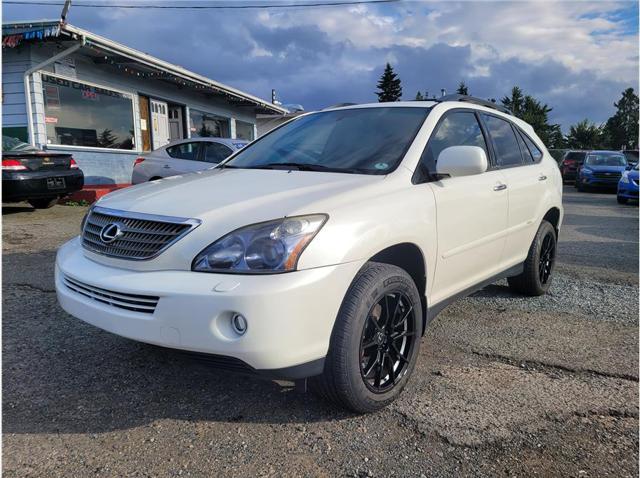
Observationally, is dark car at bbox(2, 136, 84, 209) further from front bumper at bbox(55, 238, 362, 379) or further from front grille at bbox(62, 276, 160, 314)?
front bumper at bbox(55, 238, 362, 379)

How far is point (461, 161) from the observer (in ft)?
10.0

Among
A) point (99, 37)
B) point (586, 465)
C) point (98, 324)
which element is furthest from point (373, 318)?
point (99, 37)

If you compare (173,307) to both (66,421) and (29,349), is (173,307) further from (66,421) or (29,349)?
(29,349)

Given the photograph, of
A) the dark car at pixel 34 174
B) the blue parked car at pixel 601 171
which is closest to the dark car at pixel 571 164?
the blue parked car at pixel 601 171

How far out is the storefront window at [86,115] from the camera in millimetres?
11469

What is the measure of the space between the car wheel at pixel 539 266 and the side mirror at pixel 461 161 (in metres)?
1.76

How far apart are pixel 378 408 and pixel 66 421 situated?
61.6 inches

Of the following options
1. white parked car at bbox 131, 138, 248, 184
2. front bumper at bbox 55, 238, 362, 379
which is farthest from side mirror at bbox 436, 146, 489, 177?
white parked car at bbox 131, 138, 248, 184

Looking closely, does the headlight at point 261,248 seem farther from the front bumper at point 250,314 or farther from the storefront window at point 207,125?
the storefront window at point 207,125

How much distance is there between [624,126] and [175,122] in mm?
71994

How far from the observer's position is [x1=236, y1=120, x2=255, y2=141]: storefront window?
71.3ft

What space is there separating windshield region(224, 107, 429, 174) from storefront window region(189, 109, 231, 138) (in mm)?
14246

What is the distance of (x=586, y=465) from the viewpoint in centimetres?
229

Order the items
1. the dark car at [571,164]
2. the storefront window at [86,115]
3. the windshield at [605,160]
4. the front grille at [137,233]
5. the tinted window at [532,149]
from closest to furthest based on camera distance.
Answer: the front grille at [137,233] < the tinted window at [532,149] < the storefront window at [86,115] < the windshield at [605,160] < the dark car at [571,164]
